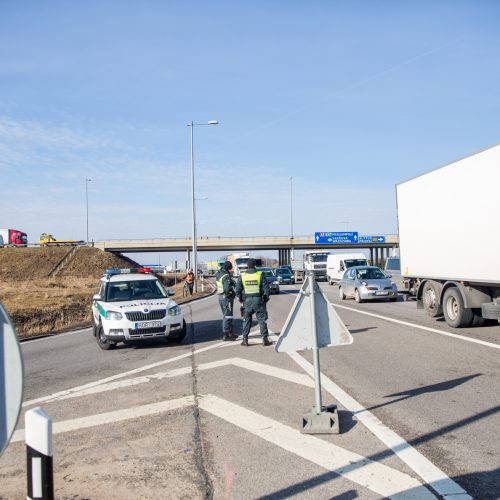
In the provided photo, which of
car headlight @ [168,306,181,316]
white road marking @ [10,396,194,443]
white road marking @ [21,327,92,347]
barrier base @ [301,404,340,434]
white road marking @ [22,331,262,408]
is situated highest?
car headlight @ [168,306,181,316]

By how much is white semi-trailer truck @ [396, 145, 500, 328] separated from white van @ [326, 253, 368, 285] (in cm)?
2074

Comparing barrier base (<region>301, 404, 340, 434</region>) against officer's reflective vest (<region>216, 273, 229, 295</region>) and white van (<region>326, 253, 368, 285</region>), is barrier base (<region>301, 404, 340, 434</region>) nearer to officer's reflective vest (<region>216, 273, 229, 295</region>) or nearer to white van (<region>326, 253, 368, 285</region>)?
officer's reflective vest (<region>216, 273, 229, 295</region>)

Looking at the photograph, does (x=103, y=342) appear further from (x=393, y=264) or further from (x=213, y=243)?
(x=213, y=243)

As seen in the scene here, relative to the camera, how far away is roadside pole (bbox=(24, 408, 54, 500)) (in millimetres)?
2555

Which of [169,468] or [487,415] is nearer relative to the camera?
[169,468]

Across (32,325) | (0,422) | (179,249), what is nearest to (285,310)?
(32,325)

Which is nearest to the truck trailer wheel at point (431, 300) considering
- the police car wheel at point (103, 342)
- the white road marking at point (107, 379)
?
the white road marking at point (107, 379)

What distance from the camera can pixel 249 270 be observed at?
1205cm

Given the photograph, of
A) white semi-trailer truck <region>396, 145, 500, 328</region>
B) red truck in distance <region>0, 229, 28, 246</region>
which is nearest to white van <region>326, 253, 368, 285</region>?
white semi-trailer truck <region>396, 145, 500, 328</region>

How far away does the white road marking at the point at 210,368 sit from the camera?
788 cm

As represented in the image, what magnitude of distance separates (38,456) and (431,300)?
46.3 feet

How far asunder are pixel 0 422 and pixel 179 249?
90011 millimetres

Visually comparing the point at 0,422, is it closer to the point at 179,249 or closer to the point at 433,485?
the point at 433,485

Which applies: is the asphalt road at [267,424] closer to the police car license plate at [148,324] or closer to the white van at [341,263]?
the police car license plate at [148,324]
